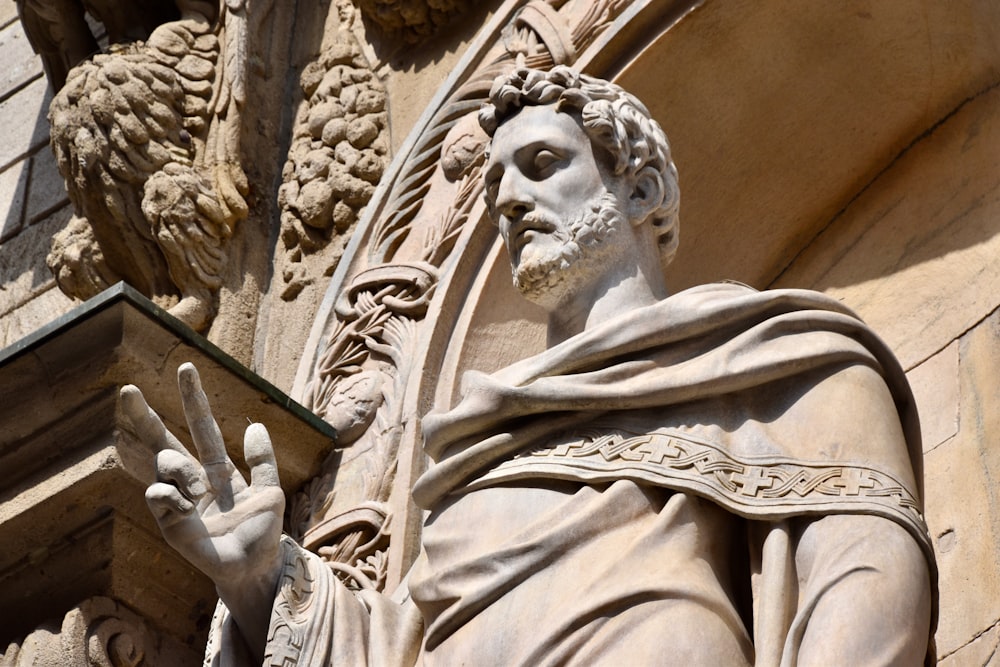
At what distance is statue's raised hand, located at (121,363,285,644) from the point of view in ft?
10.6

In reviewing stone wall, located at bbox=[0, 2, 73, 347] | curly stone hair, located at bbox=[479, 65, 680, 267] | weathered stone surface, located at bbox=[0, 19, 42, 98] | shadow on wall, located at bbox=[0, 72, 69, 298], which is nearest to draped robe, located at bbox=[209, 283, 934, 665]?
curly stone hair, located at bbox=[479, 65, 680, 267]

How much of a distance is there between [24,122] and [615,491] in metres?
3.78

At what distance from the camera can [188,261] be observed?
5.07 m

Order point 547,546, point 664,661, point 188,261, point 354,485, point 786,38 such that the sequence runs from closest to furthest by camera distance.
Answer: point 664,661, point 547,546, point 354,485, point 786,38, point 188,261

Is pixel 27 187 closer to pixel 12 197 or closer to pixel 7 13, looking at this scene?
pixel 12 197

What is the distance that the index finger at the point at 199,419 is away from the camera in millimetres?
3318

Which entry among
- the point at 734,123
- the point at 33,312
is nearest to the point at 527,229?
the point at 734,123

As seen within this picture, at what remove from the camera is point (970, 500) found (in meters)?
4.26

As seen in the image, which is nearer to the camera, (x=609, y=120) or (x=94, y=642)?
(x=609, y=120)

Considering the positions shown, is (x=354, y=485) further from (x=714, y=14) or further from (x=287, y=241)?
(x=714, y=14)

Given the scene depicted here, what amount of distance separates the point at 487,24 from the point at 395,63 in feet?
1.15

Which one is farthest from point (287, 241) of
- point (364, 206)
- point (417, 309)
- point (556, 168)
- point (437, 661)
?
point (437, 661)

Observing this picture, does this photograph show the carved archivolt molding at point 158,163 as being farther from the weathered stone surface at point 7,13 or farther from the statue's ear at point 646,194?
the statue's ear at point 646,194

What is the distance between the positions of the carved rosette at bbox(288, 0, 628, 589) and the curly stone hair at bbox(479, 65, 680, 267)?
3.17ft
